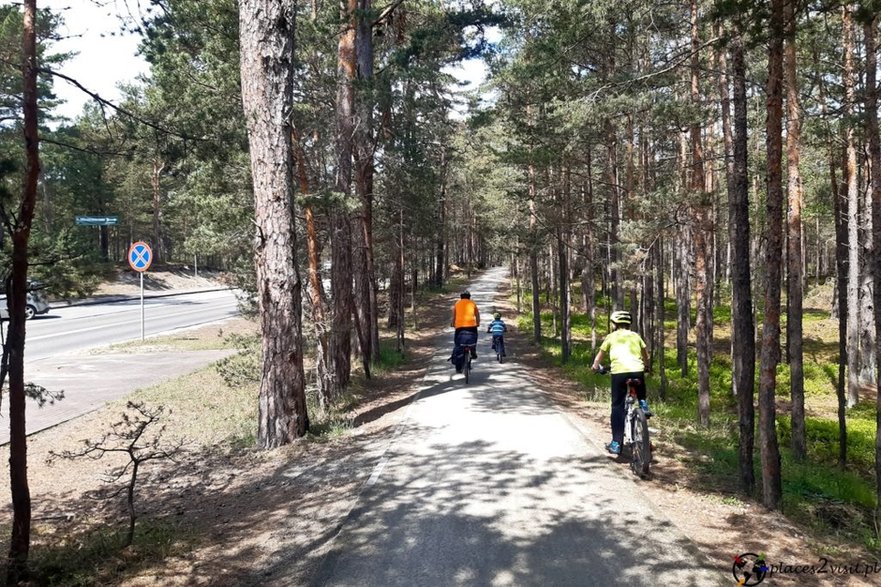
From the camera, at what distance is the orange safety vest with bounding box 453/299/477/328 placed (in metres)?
13.1

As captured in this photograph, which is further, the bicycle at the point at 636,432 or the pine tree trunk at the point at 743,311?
the bicycle at the point at 636,432

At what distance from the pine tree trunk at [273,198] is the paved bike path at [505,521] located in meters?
1.87

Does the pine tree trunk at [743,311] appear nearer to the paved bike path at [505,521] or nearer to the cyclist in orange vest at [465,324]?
the paved bike path at [505,521]

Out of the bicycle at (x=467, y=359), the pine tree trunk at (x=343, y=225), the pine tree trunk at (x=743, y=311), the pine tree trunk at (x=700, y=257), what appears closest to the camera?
the pine tree trunk at (x=743, y=311)

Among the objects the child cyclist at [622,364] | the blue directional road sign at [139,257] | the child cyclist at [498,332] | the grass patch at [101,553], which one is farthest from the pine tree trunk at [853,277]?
the blue directional road sign at [139,257]

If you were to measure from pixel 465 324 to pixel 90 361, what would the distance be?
10.5 meters

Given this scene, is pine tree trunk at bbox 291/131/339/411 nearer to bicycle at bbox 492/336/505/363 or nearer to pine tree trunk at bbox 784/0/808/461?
bicycle at bbox 492/336/505/363

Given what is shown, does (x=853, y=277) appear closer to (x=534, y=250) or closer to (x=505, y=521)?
(x=534, y=250)

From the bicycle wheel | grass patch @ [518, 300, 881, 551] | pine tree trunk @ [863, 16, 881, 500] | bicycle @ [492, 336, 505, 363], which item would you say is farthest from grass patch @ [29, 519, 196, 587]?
bicycle @ [492, 336, 505, 363]

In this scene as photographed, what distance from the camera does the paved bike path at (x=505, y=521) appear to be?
4.21 m

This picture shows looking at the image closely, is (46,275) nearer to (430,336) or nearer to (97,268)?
(97,268)

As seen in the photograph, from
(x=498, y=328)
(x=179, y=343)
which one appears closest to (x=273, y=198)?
(x=498, y=328)

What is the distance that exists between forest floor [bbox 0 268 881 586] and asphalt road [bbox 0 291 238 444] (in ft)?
3.12

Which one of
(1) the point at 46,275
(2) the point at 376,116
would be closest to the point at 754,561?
(1) the point at 46,275
